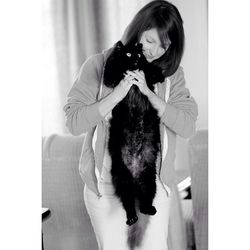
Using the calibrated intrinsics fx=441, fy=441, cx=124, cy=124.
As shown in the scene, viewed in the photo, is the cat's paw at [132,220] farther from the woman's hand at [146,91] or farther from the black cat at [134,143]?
the woman's hand at [146,91]

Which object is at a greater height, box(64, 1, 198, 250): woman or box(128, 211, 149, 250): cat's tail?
box(64, 1, 198, 250): woman

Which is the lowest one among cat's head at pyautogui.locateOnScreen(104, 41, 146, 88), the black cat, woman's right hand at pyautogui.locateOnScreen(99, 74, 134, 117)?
the black cat

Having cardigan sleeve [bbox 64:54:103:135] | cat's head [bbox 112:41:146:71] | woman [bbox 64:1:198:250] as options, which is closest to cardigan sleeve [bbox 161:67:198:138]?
woman [bbox 64:1:198:250]

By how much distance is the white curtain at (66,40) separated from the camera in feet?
4.64

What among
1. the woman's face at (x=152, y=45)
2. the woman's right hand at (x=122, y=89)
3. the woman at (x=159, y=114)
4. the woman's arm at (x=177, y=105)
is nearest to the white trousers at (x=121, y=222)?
the woman at (x=159, y=114)

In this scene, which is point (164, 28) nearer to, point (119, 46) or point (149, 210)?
point (119, 46)

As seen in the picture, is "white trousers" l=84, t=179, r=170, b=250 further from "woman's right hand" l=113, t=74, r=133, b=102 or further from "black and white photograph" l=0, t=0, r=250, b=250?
"woman's right hand" l=113, t=74, r=133, b=102

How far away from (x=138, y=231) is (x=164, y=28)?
0.64 m

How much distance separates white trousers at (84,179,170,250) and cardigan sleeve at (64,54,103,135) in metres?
0.21

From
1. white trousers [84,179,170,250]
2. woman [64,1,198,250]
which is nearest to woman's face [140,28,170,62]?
woman [64,1,198,250]

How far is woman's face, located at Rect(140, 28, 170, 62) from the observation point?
4.50 ft

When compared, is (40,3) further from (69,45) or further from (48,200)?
(48,200)

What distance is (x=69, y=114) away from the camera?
1420 mm
